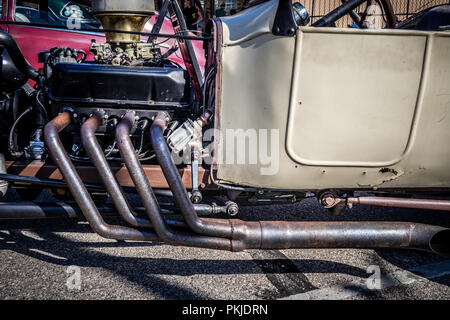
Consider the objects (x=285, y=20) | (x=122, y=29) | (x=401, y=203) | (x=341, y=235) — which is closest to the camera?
(x=285, y=20)

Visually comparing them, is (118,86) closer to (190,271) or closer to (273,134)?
(273,134)

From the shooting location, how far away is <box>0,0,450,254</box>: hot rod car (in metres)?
1.71

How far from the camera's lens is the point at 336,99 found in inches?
68.8

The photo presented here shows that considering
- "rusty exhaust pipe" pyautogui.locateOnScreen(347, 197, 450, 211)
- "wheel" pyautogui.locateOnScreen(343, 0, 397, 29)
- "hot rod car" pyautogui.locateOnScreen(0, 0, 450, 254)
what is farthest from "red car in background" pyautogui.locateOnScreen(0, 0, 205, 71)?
"rusty exhaust pipe" pyautogui.locateOnScreen(347, 197, 450, 211)

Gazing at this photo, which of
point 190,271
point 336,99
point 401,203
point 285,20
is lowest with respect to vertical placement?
point 190,271

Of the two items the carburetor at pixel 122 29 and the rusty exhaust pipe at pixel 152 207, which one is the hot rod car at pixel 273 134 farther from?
the carburetor at pixel 122 29

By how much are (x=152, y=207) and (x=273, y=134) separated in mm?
675

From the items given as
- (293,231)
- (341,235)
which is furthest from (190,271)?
(341,235)

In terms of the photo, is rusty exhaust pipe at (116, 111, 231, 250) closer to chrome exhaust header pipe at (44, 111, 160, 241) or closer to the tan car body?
chrome exhaust header pipe at (44, 111, 160, 241)

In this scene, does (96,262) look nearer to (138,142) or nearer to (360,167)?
(138,142)

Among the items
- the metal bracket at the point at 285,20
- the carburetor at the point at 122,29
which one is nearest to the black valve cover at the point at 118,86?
the carburetor at the point at 122,29

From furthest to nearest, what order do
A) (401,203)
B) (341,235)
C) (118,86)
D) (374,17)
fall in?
(374,17)
(118,86)
(401,203)
(341,235)

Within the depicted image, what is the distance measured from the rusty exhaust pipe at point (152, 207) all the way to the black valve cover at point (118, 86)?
38 cm

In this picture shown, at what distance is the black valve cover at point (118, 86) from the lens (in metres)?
2.01
